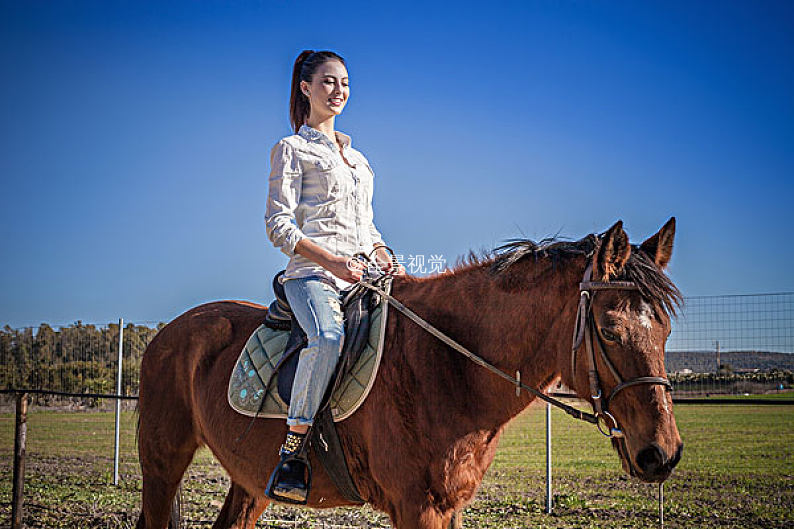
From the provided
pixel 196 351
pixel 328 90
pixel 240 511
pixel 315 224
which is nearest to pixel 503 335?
pixel 315 224

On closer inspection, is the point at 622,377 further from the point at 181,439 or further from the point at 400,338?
the point at 181,439

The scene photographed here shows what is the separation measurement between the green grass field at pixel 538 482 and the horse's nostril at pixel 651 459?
5.13 m

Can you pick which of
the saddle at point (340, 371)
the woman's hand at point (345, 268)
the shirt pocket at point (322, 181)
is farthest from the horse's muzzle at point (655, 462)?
the shirt pocket at point (322, 181)

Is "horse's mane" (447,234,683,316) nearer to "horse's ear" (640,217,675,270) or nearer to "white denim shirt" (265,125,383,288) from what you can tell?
"horse's ear" (640,217,675,270)

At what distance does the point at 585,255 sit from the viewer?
96.5 inches

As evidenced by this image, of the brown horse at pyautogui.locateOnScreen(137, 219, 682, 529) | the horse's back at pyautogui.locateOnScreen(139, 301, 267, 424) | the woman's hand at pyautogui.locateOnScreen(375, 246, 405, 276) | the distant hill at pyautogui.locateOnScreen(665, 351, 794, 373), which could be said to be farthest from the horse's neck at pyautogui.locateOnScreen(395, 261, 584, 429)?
the distant hill at pyautogui.locateOnScreen(665, 351, 794, 373)

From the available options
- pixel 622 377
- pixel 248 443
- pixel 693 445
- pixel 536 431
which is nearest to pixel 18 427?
pixel 248 443

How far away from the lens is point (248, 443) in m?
3.29

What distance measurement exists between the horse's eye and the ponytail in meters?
2.08

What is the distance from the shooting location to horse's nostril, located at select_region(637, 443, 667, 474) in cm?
207

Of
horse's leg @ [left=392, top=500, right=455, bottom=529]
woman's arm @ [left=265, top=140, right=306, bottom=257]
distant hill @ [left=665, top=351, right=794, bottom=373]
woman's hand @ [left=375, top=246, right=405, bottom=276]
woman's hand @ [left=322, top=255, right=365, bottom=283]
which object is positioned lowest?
horse's leg @ [left=392, top=500, right=455, bottom=529]

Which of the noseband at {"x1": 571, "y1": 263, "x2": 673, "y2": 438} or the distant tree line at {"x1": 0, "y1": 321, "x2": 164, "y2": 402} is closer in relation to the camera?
the noseband at {"x1": 571, "y1": 263, "x2": 673, "y2": 438}

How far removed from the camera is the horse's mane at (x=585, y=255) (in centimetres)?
227

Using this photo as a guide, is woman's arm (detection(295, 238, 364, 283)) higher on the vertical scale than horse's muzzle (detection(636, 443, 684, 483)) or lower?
higher
